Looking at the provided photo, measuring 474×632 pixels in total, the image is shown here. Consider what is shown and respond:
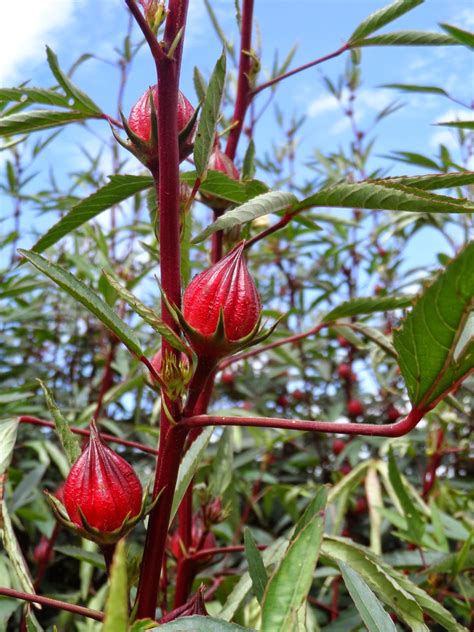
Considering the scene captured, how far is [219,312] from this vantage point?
387mm

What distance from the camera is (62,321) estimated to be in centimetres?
174

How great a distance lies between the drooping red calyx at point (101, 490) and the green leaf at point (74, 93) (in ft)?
0.98

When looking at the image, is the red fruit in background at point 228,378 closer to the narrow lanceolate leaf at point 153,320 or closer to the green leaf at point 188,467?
the green leaf at point 188,467

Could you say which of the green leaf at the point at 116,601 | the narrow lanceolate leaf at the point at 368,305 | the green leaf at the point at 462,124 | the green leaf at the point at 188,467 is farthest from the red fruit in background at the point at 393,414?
the green leaf at the point at 116,601

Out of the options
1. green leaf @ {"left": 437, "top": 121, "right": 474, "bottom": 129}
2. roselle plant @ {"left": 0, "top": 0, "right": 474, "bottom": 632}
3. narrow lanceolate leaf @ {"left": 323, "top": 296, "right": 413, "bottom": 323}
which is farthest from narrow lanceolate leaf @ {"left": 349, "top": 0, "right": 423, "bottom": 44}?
narrow lanceolate leaf @ {"left": 323, "top": 296, "right": 413, "bottom": 323}

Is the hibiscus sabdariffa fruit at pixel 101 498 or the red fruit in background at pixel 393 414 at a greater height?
the red fruit in background at pixel 393 414

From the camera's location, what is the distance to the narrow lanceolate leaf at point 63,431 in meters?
0.46

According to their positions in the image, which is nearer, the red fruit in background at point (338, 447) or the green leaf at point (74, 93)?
the green leaf at point (74, 93)

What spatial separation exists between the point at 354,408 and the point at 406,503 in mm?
747

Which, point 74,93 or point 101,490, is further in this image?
point 74,93

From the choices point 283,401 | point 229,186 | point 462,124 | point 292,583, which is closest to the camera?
point 292,583

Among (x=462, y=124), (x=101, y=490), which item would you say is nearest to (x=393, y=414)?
(x=462, y=124)

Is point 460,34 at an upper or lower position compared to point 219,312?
upper

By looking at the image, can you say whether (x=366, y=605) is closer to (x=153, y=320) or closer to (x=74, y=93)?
(x=153, y=320)
